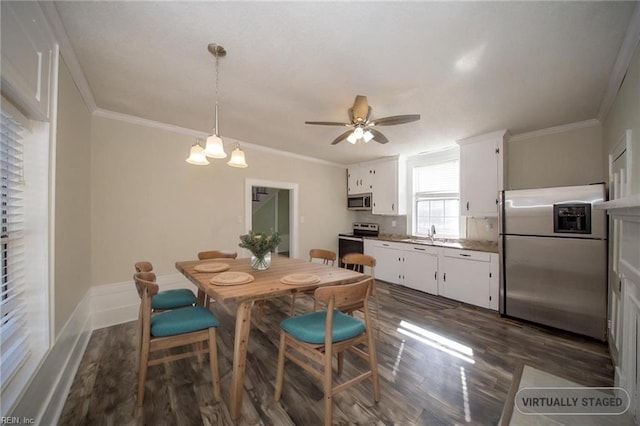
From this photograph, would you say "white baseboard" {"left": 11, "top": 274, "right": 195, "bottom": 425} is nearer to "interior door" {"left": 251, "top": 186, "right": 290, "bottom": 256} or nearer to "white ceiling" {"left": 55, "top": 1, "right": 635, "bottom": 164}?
"white ceiling" {"left": 55, "top": 1, "right": 635, "bottom": 164}

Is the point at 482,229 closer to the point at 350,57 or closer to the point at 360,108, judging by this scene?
the point at 360,108

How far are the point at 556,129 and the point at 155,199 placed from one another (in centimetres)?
524

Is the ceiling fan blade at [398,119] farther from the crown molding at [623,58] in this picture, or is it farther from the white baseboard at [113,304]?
the white baseboard at [113,304]

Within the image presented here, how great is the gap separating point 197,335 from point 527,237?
3544 mm

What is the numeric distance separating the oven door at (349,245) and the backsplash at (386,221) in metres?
0.62

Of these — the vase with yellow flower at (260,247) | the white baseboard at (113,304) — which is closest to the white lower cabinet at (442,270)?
the vase with yellow flower at (260,247)

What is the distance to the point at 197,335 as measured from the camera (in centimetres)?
172

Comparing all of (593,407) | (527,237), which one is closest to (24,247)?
(593,407)

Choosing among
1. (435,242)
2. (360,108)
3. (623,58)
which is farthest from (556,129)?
(360,108)

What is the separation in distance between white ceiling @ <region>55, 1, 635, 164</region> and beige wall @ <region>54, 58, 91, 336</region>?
0.33 metres

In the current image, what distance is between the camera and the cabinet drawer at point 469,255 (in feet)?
10.6

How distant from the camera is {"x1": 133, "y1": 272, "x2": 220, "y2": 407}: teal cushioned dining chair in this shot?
5.23 feet

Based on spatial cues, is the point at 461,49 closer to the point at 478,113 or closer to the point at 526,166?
the point at 478,113

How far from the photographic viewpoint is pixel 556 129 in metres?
3.09
